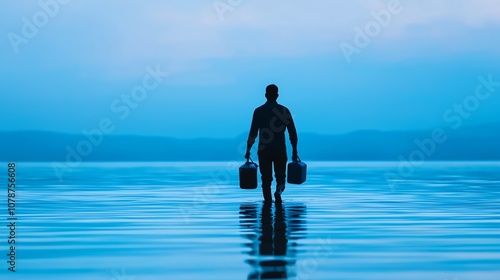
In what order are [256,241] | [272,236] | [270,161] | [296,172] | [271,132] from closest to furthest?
[256,241]
[272,236]
[271,132]
[270,161]
[296,172]

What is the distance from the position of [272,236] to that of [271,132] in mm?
6292

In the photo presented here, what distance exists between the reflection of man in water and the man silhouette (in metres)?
0.67

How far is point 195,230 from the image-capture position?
11625 mm

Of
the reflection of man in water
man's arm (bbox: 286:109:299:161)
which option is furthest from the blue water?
man's arm (bbox: 286:109:299:161)

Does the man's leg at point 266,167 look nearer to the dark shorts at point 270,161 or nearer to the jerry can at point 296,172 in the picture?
the dark shorts at point 270,161

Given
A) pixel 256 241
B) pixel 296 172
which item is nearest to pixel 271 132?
pixel 296 172

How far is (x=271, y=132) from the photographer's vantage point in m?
16.7

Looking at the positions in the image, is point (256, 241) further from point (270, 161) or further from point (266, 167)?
point (270, 161)

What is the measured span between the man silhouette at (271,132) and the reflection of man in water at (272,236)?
67cm

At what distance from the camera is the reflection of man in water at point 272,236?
7.56m

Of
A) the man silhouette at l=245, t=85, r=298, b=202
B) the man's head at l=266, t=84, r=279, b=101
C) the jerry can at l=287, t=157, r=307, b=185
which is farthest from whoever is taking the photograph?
the jerry can at l=287, t=157, r=307, b=185

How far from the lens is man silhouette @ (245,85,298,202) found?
16.7m

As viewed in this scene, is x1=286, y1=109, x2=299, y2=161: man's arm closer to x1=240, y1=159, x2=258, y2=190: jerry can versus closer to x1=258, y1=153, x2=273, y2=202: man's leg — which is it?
x1=258, y1=153, x2=273, y2=202: man's leg

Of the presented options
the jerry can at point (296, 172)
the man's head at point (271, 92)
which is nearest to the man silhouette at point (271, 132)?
the man's head at point (271, 92)
